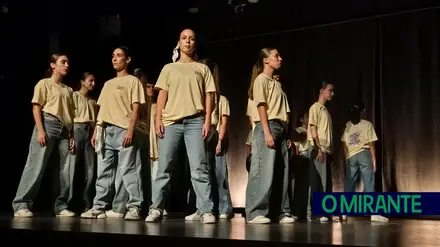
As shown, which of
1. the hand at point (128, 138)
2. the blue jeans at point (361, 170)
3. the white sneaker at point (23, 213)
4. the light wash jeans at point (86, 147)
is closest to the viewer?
the hand at point (128, 138)

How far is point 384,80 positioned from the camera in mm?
5840

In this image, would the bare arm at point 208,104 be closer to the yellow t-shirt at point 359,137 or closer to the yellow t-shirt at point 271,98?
the yellow t-shirt at point 271,98

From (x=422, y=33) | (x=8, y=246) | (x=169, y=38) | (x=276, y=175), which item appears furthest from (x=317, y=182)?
(x=169, y=38)

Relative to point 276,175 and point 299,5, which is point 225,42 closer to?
point 299,5

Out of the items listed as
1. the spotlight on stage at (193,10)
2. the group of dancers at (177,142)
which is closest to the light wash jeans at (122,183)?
the group of dancers at (177,142)

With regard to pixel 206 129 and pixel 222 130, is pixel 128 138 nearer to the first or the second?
pixel 206 129

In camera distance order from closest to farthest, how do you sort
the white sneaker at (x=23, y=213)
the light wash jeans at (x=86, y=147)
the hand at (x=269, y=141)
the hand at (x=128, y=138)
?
1. the hand at (x=269, y=141)
2. the hand at (x=128, y=138)
3. the white sneaker at (x=23, y=213)
4. the light wash jeans at (x=86, y=147)

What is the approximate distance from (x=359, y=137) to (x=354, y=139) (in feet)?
0.18

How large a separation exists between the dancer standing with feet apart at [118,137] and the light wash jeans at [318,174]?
1.56m

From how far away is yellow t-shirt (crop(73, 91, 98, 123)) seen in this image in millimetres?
4809

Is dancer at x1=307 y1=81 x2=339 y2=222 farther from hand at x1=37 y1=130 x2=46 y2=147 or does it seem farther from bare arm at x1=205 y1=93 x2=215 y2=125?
hand at x1=37 y1=130 x2=46 y2=147

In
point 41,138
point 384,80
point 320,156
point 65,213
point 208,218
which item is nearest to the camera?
point 208,218

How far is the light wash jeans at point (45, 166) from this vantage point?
3906 millimetres

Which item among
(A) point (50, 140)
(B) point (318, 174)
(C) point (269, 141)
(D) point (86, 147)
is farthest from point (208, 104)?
(D) point (86, 147)
